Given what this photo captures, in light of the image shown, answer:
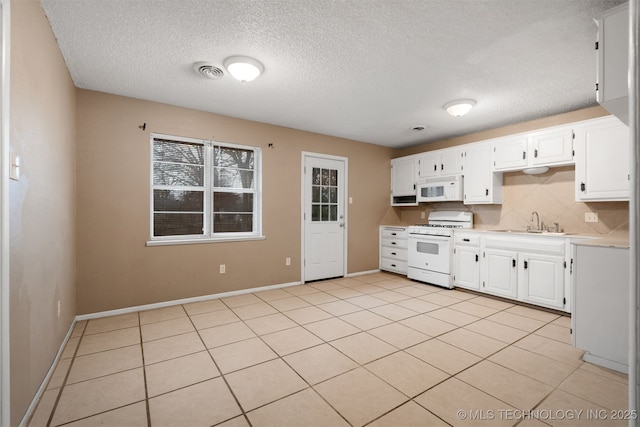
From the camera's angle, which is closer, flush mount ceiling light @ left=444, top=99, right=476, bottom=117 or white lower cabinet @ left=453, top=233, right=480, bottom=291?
flush mount ceiling light @ left=444, top=99, right=476, bottom=117

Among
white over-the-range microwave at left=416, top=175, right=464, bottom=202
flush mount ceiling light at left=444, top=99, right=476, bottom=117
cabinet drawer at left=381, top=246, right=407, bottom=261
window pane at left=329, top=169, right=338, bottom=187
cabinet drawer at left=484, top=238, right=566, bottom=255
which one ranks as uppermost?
flush mount ceiling light at left=444, top=99, right=476, bottom=117

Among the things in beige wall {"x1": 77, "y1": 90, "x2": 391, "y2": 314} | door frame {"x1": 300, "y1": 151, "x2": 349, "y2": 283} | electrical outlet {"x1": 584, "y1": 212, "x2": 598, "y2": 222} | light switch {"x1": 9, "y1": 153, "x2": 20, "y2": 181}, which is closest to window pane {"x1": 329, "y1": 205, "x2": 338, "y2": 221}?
door frame {"x1": 300, "y1": 151, "x2": 349, "y2": 283}

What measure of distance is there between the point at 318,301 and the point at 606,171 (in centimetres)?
373

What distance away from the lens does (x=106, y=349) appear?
2496 millimetres

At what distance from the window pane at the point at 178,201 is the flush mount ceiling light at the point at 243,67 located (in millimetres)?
1829

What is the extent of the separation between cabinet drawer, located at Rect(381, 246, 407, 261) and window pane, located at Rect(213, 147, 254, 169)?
3.07 meters

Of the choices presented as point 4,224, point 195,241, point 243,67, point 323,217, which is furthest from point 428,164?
point 4,224

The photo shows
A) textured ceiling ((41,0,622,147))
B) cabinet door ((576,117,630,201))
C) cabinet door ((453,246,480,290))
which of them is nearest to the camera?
textured ceiling ((41,0,622,147))

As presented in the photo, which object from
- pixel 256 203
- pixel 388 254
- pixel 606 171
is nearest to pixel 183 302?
pixel 256 203

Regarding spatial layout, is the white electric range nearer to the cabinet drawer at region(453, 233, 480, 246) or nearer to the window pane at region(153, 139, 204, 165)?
the cabinet drawer at region(453, 233, 480, 246)

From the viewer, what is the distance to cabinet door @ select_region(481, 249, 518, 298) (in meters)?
3.79

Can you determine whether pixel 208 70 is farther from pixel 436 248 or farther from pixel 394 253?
pixel 394 253

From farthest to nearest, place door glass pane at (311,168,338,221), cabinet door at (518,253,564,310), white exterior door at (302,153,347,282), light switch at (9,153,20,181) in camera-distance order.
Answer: door glass pane at (311,168,338,221)
white exterior door at (302,153,347,282)
cabinet door at (518,253,564,310)
light switch at (9,153,20,181)

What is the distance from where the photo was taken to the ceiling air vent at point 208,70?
8.93ft
